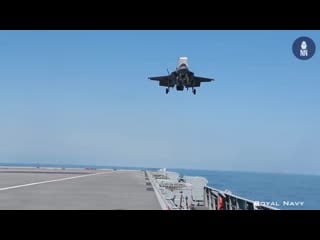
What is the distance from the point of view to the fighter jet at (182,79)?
407 cm

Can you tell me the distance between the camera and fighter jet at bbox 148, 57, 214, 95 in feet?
13.4

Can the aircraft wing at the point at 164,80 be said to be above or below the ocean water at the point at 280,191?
above

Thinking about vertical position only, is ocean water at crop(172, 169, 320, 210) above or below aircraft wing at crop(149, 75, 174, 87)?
below

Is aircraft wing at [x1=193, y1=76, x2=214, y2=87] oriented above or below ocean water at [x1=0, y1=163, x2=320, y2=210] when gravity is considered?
above

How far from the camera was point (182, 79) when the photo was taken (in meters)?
4.07

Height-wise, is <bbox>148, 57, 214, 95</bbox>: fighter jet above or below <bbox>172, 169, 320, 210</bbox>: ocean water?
above

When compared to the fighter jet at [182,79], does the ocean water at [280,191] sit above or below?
below

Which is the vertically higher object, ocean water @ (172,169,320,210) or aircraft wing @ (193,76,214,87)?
aircraft wing @ (193,76,214,87)

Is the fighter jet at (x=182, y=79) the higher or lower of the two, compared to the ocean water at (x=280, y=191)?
higher
